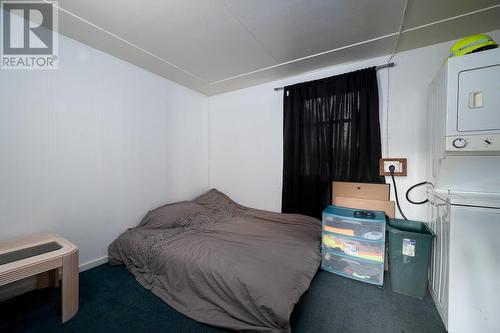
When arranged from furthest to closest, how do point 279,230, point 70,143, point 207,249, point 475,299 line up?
point 279,230 < point 70,143 < point 207,249 < point 475,299

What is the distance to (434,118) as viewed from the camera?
1.73 m

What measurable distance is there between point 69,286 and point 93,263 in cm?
79

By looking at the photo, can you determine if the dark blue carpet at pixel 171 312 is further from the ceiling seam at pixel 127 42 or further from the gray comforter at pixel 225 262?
the ceiling seam at pixel 127 42

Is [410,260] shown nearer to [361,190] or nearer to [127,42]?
[361,190]

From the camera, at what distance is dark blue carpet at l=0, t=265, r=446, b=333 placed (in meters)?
1.37

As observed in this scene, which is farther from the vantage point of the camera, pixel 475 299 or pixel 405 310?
pixel 405 310

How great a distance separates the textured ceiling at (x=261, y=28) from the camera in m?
1.51

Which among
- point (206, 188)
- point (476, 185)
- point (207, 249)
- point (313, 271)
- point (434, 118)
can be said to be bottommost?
point (313, 271)

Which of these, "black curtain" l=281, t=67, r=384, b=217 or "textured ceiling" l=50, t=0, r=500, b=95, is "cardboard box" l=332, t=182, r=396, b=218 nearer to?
"black curtain" l=281, t=67, r=384, b=217

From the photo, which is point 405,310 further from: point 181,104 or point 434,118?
point 181,104

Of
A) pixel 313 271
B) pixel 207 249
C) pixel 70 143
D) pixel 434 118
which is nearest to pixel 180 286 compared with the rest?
pixel 207 249

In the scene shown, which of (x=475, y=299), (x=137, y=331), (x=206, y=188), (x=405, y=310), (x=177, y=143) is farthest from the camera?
(x=206, y=188)

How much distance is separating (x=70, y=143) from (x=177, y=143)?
1223mm

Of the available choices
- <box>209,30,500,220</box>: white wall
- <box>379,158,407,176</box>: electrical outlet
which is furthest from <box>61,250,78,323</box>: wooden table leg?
<box>379,158,407,176</box>: electrical outlet
